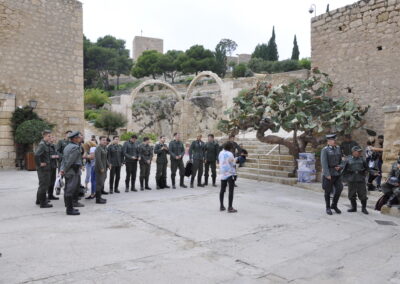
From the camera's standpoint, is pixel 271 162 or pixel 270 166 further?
pixel 271 162

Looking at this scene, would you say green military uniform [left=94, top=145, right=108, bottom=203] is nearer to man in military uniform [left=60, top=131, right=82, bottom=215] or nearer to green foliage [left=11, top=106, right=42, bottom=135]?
man in military uniform [left=60, top=131, right=82, bottom=215]

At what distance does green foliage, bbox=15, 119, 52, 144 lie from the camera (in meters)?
12.0

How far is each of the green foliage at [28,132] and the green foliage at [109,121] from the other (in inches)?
474

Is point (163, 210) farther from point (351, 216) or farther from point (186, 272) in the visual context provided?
point (351, 216)

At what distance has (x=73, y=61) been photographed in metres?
14.3

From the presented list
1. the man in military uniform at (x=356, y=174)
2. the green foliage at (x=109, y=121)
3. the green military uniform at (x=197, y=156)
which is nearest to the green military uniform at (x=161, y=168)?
the green military uniform at (x=197, y=156)

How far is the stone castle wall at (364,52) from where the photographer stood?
9227 millimetres

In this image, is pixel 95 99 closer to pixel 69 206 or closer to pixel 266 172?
pixel 266 172

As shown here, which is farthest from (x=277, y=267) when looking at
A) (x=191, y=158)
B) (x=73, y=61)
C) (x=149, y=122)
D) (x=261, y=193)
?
(x=149, y=122)

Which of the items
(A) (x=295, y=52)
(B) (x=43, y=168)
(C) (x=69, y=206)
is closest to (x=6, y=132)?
(B) (x=43, y=168)

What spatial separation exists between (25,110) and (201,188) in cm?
756

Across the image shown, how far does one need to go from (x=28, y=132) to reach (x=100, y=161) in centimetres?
629

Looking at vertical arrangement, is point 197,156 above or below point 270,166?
above

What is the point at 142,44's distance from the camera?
65.5 meters
